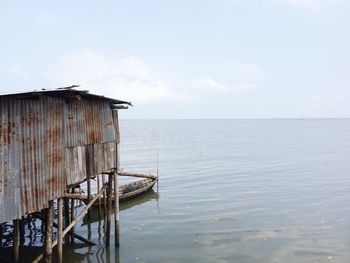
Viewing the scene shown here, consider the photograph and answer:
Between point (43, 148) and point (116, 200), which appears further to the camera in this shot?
point (116, 200)

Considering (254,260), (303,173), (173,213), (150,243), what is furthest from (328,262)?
(303,173)

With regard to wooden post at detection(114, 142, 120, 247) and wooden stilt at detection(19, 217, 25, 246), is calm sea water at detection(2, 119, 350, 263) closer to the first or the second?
wooden post at detection(114, 142, 120, 247)

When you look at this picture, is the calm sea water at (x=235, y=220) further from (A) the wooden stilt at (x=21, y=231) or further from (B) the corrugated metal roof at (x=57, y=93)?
(B) the corrugated metal roof at (x=57, y=93)

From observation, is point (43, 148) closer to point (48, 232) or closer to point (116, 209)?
point (48, 232)

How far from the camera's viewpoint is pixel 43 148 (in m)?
11.4

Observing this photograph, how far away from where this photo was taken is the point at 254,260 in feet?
52.5

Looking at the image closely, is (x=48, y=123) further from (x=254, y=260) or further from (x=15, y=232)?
(x=254, y=260)

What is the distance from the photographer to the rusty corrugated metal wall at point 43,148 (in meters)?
10.2

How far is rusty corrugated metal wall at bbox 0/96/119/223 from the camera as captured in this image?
10.2 meters

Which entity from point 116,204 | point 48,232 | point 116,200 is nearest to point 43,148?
point 48,232

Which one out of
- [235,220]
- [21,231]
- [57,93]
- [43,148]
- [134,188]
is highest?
[57,93]

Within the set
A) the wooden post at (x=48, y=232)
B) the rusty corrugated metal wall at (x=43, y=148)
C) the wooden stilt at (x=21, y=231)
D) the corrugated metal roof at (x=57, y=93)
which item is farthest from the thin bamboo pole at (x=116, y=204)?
the wooden stilt at (x=21, y=231)

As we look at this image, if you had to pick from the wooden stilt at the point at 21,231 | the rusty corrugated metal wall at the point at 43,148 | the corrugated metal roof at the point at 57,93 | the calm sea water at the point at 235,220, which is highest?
the corrugated metal roof at the point at 57,93

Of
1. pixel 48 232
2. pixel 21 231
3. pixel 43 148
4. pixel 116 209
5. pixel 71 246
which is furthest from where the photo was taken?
pixel 21 231
